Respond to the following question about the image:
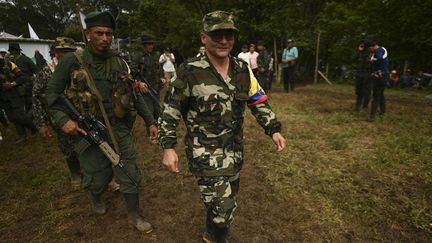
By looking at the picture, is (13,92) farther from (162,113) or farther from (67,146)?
(162,113)

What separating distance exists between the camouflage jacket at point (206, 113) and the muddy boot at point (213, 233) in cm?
58

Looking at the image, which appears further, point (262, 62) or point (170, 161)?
point (262, 62)

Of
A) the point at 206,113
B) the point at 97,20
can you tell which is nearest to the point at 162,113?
the point at 206,113

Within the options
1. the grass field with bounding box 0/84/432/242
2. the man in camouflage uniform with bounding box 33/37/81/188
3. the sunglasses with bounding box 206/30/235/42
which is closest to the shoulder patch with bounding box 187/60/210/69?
the sunglasses with bounding box 206/30/235/42

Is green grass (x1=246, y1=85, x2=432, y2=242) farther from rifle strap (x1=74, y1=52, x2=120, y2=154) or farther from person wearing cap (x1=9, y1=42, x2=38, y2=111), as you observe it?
person wearing cap (x1=9, y1=42, x2=38, y2=111)

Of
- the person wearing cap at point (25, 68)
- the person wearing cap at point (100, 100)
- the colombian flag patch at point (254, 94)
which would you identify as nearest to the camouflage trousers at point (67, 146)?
the person wearing cap at point (100, 100)

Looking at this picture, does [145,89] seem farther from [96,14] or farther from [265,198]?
[265,198]

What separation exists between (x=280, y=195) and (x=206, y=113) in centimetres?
209

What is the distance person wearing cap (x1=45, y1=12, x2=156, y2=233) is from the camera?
9.44 feet

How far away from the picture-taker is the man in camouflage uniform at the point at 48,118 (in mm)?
4102

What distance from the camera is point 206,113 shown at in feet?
7.89

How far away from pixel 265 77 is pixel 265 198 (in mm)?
7639

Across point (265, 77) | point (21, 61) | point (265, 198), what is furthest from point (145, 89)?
point (265, 77)

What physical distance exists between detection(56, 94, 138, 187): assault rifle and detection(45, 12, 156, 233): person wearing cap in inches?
1.7
